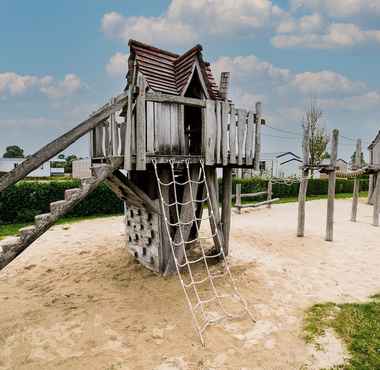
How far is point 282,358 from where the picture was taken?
4078 millimetres

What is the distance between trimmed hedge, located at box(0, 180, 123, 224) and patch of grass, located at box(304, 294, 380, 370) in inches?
517

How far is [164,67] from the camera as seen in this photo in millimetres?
6891

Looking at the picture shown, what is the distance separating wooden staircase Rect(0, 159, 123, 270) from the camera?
4309 millimetres

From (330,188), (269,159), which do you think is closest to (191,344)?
(330,188)

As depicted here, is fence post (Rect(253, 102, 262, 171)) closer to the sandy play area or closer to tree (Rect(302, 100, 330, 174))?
the sandy play area

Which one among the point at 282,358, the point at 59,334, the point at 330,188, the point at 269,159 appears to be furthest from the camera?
the point at 269,159

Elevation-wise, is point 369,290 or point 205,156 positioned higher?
point 205,156

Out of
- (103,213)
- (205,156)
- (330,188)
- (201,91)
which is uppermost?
(201,91)

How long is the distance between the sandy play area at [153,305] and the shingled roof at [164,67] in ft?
14.0

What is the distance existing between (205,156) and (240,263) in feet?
10.4

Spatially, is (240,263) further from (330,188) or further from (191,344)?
(330,188)

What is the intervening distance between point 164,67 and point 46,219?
4287 millimetres

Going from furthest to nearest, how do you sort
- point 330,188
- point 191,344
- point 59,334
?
point 330,188
point 59,334
point 191,344

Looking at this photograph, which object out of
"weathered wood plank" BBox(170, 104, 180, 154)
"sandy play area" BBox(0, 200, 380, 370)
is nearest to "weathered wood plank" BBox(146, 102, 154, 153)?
"weathered wood plank" BBox(170, 104, 180, 154)
